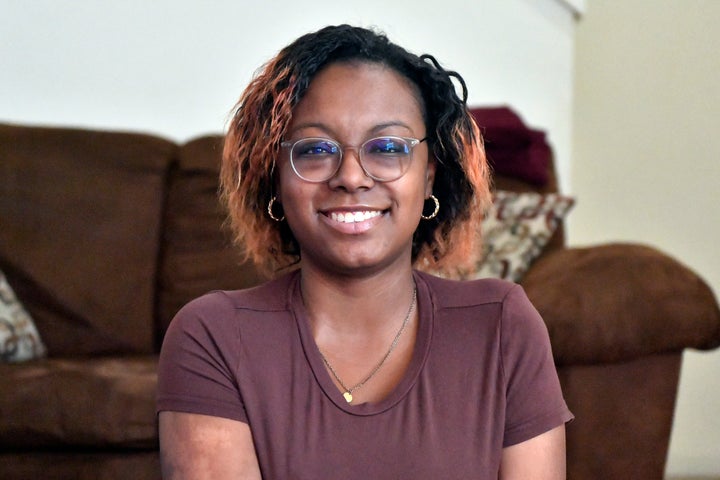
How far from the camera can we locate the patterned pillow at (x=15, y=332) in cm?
271

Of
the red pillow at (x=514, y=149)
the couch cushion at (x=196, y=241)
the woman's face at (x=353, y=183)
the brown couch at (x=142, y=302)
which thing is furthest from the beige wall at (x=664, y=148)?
the woman's face at (x=353, y=183)

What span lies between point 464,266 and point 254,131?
16.0 inches

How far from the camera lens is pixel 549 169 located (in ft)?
10.9

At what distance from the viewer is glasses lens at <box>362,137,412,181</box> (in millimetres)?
1316

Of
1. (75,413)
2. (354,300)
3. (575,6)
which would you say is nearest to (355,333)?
(354,300)

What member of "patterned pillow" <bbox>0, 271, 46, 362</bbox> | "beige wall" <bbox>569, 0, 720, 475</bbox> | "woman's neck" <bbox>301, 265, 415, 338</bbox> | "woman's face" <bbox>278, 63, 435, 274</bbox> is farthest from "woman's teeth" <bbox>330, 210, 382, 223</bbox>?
"beige wall" <bbox>569, 0, 720, 475</bbox>

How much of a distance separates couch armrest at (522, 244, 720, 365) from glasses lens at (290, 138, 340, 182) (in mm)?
1099

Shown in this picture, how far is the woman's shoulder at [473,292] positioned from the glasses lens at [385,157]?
20 centimetres

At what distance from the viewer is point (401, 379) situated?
52.9 inches

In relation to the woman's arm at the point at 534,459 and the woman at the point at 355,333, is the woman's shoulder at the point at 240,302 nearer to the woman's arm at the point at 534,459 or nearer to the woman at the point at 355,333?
the woman at the point at 355,333

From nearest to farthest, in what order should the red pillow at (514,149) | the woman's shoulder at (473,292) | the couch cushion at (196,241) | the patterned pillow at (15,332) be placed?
1. the woman's shoulder at (473,292)
2. the patterned pillow at (15,332)
3. the couch cushion at (196,241)
4. the red pillow at (514,149)

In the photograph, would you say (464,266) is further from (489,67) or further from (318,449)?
(489,67)

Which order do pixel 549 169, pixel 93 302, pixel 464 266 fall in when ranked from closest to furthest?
1. pixel 464 266
2. pixel 93 302
3. pixel 549 169

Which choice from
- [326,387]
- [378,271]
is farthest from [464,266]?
[326,387]
